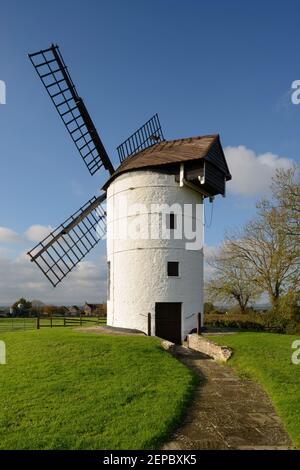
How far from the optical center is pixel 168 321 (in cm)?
1830

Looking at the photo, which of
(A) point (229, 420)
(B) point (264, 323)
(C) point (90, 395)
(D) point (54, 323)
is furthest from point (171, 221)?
(D) point (54, 323)

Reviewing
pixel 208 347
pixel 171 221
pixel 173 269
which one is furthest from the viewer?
pixel 171 221

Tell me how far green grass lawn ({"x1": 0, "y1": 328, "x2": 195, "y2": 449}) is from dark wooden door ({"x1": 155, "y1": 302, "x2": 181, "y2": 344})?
4291 mm

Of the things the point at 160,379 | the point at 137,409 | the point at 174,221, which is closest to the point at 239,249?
the point at 174,221

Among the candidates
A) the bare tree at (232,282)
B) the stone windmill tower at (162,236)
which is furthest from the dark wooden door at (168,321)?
the bare tree at (232,282)

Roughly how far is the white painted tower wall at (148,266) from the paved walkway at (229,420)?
7004 millimetres

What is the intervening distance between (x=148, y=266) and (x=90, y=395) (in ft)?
32.5

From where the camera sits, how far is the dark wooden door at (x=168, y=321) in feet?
59.7

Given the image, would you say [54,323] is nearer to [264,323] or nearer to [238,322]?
[238,322]

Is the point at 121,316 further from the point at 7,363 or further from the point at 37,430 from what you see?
the point at 37,430

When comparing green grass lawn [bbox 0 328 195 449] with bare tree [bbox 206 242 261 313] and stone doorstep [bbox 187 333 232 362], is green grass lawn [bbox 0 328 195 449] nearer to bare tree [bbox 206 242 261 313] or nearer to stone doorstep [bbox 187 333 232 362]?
stone doorstep [bbox 187 333 232 362]

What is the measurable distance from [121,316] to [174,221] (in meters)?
5.34
